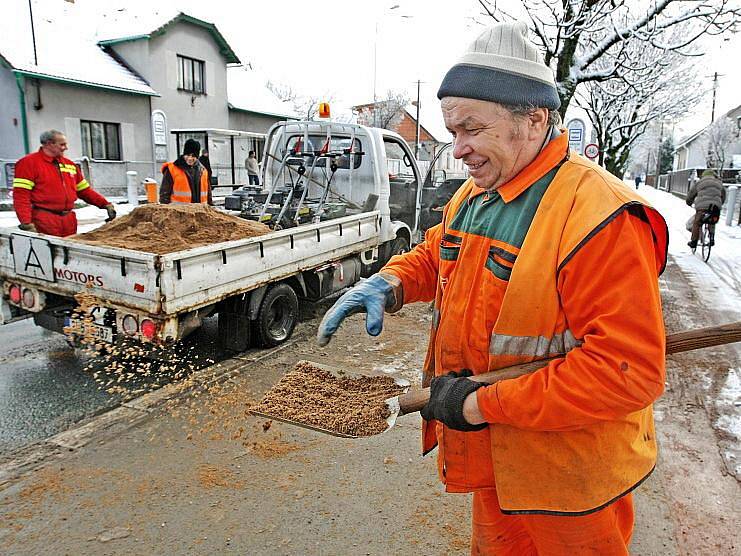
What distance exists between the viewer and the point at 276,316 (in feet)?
19.2

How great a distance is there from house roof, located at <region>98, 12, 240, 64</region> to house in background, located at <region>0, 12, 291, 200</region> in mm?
49

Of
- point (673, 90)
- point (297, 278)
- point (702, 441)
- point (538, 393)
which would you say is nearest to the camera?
point (538, 393)

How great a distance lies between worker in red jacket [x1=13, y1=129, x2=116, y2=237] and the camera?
20.4 feet

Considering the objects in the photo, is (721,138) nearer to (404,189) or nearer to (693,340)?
(404,189)

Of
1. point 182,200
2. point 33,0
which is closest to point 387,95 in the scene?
point 33,0

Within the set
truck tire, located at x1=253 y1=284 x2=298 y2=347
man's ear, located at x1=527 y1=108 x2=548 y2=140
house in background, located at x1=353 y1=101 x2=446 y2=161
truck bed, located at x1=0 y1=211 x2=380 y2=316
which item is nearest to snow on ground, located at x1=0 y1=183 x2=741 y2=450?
man's ear, located at x1=527 y1=108 x2=548 y2=140

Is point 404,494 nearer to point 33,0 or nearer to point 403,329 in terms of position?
point 403,329

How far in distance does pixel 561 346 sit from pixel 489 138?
62cm

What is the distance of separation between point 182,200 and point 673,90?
2575 cm

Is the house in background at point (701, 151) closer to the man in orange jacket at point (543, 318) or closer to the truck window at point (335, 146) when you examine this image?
the truck window at point (335, 146)

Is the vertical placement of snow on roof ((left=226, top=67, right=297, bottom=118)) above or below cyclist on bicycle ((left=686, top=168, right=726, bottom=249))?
above

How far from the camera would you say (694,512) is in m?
3.23

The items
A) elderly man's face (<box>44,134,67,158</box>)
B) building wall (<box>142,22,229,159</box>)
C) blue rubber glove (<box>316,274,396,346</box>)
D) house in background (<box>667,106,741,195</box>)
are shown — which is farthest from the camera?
house in background (<box>667,106,741,195</box>)

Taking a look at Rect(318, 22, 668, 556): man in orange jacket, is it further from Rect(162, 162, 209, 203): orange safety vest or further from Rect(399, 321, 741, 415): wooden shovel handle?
Rect(162, 162, 209, 203): orange safety vest
